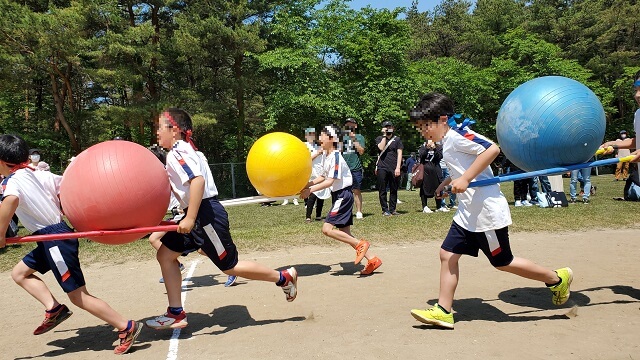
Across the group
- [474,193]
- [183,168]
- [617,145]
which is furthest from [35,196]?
[617,145]

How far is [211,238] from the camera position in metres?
4.88

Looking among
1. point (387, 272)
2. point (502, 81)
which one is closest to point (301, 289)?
point (387, 272)

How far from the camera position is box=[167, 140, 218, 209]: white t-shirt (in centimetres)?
461

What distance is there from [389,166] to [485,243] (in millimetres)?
8313

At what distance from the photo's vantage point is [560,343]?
4137 mm

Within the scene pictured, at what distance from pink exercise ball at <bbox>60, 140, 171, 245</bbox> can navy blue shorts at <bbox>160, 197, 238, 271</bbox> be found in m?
0.61

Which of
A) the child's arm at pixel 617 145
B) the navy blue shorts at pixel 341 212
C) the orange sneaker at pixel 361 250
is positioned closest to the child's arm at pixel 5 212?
the navy blue shorts at pixel 341 212

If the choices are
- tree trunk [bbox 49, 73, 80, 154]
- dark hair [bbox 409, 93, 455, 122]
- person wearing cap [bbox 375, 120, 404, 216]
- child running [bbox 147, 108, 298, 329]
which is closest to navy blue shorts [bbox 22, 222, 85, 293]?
child running [bbox 147, 108, 298, 329]

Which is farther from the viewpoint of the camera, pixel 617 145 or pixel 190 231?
pixel 617 145

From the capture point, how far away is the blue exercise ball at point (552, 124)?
4.51 meters

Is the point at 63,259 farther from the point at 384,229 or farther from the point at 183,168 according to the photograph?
the point at 384,229

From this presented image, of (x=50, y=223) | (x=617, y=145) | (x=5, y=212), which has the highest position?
(x=617, y=145)

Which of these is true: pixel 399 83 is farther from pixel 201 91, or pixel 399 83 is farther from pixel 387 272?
pixel 387 272

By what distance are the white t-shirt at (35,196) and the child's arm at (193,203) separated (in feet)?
4.13
